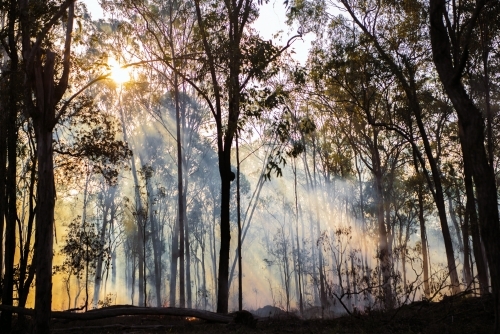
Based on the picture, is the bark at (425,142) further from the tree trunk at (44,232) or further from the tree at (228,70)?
the tree trunk at (44,232)

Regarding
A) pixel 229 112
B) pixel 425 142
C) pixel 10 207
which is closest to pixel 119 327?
pixel 10 207

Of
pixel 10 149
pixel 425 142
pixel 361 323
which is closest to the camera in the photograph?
pixel 361 323

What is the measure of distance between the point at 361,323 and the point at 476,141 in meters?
4.18

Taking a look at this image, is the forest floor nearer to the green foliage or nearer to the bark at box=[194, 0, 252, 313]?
the bark at box=[194, 0, 252, 313]

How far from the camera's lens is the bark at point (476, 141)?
6164 mm

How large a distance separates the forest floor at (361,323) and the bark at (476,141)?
6.33 ft

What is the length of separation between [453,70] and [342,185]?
29.5m

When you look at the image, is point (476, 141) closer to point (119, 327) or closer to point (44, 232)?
point (44, 232)

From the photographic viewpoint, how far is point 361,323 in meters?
8.64

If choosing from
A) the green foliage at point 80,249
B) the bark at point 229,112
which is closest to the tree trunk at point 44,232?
the bark at point 229,112

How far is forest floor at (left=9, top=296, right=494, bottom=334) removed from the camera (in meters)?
7.97

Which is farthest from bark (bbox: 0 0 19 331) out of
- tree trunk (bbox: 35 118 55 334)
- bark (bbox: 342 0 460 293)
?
bark (bbox: 342 0 460 293)


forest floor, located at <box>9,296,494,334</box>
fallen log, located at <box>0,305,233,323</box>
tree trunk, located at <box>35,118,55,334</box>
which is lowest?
forest floor, located at <box>9,296,494,334</box>

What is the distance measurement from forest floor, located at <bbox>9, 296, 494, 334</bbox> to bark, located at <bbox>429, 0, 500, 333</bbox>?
1.93m
